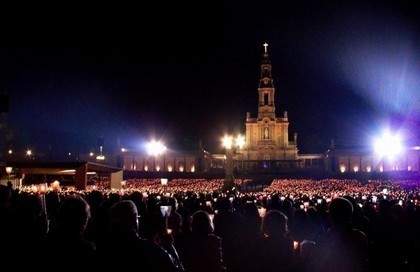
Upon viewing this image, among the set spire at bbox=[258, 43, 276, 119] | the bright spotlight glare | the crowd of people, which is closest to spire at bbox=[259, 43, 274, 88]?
spire at bbox=[258, 43, 276, 119]

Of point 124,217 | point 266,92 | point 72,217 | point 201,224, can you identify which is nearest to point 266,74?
point 266,92

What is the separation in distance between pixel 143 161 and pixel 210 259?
9286cm

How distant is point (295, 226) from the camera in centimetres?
926

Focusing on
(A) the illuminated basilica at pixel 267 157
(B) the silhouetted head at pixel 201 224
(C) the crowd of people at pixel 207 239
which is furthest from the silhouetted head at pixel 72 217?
(A) the illuminated basilica at pixel 267 157

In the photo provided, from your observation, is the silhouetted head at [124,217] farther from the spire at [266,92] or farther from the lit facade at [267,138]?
the spire at [266,92]

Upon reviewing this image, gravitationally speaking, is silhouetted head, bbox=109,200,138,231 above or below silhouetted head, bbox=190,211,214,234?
above

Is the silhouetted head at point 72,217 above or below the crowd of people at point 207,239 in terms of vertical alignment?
above

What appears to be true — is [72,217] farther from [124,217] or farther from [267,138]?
[267,138]

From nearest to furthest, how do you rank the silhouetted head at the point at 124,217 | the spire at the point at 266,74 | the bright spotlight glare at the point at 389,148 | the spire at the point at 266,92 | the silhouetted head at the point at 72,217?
the silhouetted head at the point at 72,217
the silhouetted head at the point at 124,217
the bright spotlight glare at the point at 389,148
the spire at the point at 266,92
the spire at the point at 266,74

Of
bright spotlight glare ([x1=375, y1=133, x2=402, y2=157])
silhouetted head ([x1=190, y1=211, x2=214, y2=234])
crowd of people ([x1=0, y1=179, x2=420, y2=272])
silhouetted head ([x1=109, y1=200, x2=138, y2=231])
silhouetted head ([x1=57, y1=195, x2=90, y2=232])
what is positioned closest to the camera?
crowd of people ([x1=0, y1=179, x2=420, y2=272])

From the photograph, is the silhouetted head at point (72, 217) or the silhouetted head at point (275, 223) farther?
the silhouetted head at point (275, 223)

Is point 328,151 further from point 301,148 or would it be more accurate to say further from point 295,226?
point 295,226

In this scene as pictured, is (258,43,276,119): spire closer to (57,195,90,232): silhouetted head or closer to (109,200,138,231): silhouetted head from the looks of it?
(109,200,138,231): silhouetted head

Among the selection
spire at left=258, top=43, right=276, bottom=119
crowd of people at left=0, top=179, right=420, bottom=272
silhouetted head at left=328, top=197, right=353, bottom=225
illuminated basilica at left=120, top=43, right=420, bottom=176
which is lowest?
crowd of people at left=0, top=179, right=420, bottom=272
